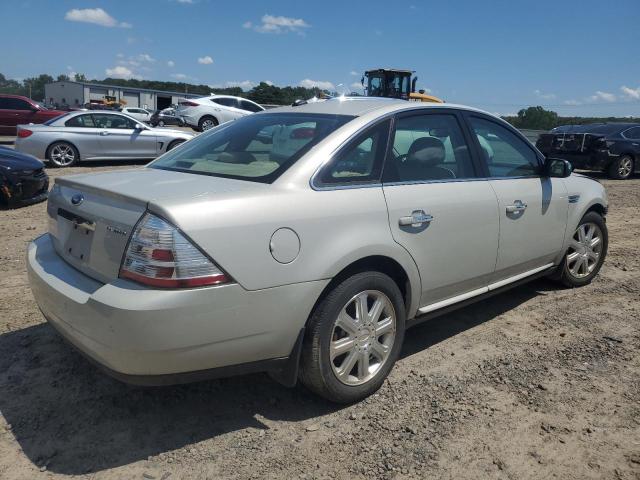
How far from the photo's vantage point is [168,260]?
91.5 inches

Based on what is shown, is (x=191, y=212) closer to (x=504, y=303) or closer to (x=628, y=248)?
(x=504, y=303)

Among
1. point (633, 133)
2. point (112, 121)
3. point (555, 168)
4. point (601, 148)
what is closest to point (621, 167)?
point (601, 148)

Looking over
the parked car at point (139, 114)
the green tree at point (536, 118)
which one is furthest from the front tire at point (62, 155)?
the green tree at point (536, 118)

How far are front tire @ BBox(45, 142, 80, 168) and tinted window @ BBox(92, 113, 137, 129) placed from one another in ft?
2.97

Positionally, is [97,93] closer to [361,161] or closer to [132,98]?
[132,98]

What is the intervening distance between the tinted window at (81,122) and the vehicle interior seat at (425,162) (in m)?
11.2

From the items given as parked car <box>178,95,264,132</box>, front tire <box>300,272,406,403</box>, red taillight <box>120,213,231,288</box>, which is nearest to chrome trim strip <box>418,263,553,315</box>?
front tire <box>300,272,406,403</box>

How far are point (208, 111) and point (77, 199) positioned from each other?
2010 cm

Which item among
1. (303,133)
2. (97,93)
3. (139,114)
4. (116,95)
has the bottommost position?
(303,133)

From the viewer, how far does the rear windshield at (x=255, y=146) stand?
2.97 metres

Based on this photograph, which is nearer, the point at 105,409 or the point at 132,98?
the point at 105,409

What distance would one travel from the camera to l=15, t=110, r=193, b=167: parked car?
1207 centimetres

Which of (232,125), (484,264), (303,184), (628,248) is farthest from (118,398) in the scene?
(628,248)

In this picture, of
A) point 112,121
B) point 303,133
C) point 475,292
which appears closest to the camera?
point 303,133
